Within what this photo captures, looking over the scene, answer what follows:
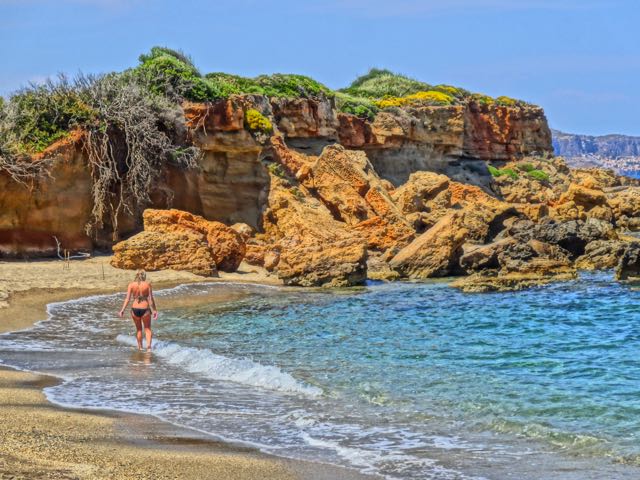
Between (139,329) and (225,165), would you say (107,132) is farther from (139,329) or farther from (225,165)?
(139,329)

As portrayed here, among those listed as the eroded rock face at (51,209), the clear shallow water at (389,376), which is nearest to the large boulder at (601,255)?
the clear shallow water at (389,376)

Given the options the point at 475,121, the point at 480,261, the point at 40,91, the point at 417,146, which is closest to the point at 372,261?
the point at 480,261

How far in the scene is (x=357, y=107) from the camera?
39906mm

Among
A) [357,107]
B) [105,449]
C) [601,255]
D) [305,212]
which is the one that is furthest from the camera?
[357,107]

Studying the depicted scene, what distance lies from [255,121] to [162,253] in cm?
825

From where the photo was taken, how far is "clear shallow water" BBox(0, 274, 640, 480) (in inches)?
337

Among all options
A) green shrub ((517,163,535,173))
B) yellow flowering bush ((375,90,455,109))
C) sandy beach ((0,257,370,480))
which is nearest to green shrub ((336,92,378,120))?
yellow flowering bush ((375,90,455,109))

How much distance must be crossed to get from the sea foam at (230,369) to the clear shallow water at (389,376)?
0.10 feet

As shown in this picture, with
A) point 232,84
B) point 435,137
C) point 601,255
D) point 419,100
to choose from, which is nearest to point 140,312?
point 601,255

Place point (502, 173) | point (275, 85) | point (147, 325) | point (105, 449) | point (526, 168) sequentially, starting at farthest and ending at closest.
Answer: point (526, 168) < point (502, 173) < point (275, 85) < point (147, 325) < point (105, 449)

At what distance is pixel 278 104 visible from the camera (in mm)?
34312

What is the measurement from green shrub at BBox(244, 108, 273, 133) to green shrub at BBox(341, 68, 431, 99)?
18.6 m

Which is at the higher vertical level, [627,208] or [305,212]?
[627,208]

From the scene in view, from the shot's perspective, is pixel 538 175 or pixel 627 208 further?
pixel 538 175
